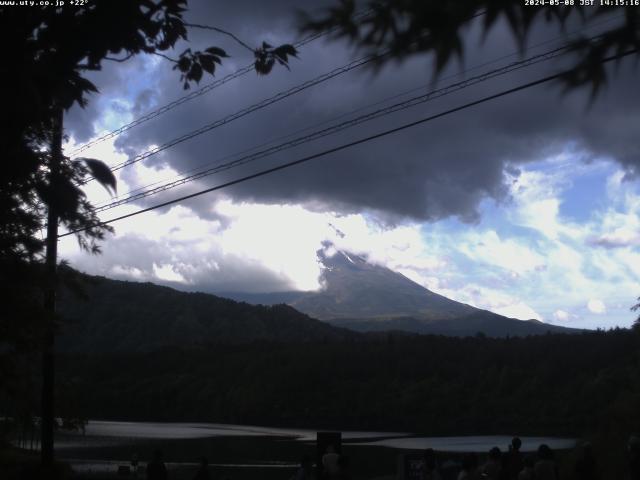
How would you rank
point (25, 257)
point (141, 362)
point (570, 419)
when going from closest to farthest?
point (25, 257) → point (570, 419) → point (141, 362)

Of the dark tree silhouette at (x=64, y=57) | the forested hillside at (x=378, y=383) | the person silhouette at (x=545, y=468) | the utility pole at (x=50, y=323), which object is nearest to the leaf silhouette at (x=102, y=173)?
the dark tree silhouette at (x=64, y=57)

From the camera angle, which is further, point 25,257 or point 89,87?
point 25,257

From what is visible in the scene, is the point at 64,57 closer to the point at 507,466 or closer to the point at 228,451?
the point at 507,466

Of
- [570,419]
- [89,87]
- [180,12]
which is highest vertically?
[180,12]

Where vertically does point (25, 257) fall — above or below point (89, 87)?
below

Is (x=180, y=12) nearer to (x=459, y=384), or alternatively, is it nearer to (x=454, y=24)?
(x=454, y=24)

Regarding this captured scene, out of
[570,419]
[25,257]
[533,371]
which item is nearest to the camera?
[25,257]

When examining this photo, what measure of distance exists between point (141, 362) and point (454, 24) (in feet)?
475

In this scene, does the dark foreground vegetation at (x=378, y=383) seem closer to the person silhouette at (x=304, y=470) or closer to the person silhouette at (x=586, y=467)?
the person silhouette at (x=304, y=470)

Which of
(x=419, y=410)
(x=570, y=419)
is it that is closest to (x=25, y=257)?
(x=570, y=419)

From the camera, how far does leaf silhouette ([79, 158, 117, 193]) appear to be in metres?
6.18

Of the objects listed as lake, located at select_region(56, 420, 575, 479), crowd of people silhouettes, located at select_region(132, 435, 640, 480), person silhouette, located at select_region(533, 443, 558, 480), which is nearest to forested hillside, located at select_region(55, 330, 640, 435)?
lake, located at select_region(56, 420, 575, 479)

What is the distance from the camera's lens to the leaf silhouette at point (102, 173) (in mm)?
6176

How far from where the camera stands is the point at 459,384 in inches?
4589
